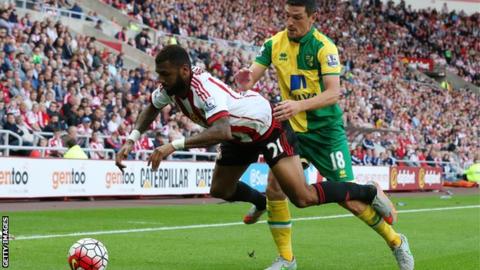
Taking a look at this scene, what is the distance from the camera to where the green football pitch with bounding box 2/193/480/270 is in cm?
970

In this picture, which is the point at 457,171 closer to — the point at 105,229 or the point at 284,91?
the point at 105,229

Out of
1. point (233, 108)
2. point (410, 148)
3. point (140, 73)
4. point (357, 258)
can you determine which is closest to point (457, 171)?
point (410, 148)

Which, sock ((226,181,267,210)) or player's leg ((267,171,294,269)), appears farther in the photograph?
sock ((226,181,267,210))

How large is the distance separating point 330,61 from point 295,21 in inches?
20.7

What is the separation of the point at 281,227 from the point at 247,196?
0.61m

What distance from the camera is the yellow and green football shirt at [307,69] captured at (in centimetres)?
902

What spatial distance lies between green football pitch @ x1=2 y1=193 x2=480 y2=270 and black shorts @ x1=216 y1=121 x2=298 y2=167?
4.00ft

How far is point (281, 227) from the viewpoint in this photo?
30.3 ft

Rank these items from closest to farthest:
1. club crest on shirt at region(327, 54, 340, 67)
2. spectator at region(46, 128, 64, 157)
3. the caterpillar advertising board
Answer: club crest on shirt at region(327, 54, 340, 67) < the caterpillar advertising board < spectator at region(46, 128, 64, 157)

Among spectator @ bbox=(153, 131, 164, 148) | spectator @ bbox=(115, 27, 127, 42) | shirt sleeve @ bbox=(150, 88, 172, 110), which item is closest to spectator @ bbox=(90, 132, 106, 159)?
spectator @ bbox=(153, 131, 164, 148)

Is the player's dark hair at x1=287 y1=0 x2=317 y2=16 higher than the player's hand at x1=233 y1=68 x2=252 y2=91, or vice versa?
the player's dark hair at x1=287 y1=0 x2=317 y2=16

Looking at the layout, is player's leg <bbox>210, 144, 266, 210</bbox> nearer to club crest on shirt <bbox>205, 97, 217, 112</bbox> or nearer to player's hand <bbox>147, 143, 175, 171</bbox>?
club crest on shirt <bbox>205, 97, 217, 112</bbox>

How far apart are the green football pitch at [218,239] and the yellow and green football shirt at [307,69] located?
5.11 ft

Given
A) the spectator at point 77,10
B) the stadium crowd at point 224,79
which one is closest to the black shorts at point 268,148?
the stadium crowd at point 224,79
